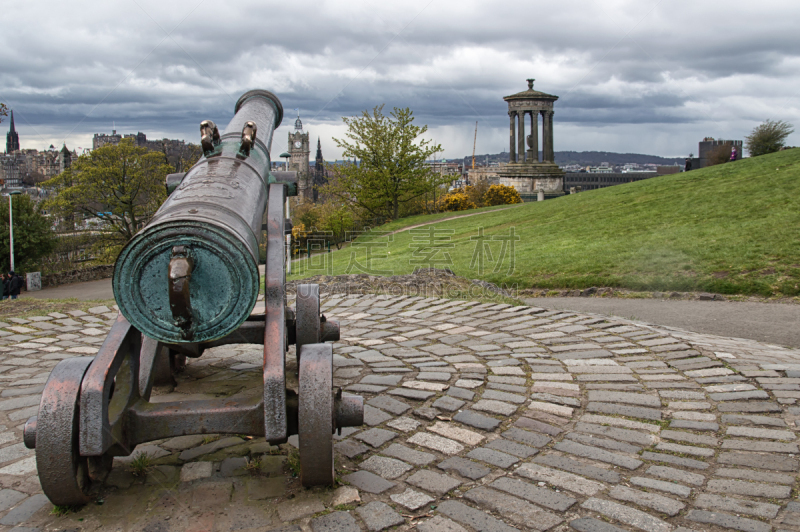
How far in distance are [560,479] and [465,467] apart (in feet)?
1.61

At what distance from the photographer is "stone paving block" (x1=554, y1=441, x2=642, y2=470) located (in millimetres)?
3262

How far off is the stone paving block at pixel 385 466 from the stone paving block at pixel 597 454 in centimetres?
92

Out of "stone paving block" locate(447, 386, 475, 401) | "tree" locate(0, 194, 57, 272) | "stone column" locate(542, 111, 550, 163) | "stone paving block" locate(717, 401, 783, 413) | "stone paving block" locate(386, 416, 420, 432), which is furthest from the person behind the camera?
"stone column" locate(542, 111, 550, 163)

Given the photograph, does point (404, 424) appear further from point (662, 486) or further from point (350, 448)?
point (662, 486)

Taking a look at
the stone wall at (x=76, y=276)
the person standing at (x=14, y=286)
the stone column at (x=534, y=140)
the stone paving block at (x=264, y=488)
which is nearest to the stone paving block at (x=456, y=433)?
the stone paving block at (x=264, y=488)

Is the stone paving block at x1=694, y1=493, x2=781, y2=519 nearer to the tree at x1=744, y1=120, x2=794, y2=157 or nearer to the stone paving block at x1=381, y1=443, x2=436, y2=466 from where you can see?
the stone paving block at x1=381, y1=443, x2=436, y2=466

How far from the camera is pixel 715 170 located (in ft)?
82.2

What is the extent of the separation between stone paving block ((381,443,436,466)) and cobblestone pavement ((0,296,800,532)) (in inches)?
0.5

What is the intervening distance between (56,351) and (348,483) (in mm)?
4029

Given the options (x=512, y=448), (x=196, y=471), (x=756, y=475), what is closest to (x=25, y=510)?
(x=196, y=471)

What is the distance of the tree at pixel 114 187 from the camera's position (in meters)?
36.8

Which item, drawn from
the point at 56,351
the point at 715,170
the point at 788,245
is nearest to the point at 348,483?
the point at 56,351

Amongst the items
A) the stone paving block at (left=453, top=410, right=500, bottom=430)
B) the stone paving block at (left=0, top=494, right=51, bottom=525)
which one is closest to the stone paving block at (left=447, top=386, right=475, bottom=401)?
the stone paving block at (left=453, top=410, right=500, bottom=430)

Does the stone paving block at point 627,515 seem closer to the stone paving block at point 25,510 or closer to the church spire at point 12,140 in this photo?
the stone paving block at point 25,510
